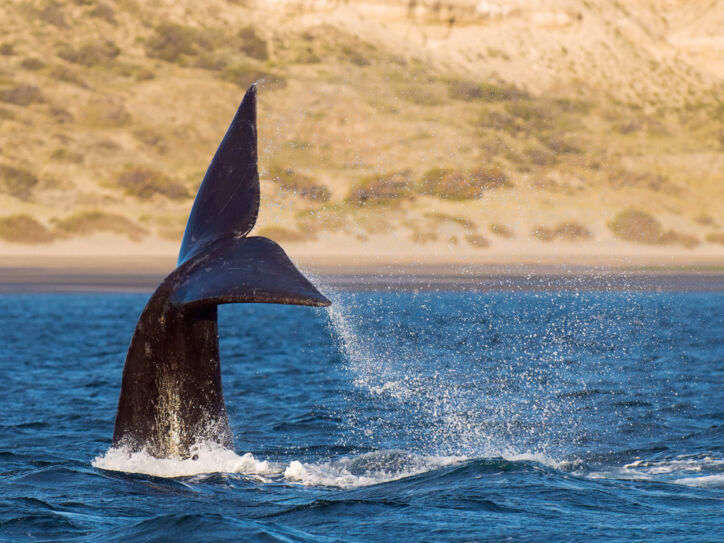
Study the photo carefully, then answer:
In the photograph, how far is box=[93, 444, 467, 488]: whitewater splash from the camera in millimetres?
10984

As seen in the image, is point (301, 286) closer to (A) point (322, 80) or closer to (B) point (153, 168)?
(B) point (153, 168)

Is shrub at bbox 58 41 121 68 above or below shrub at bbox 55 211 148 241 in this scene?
above

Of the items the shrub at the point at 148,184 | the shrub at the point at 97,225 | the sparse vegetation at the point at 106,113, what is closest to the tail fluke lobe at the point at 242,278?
the shrub at the point at 97,225

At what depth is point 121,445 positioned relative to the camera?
10938mm

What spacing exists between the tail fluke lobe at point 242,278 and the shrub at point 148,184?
232 feet

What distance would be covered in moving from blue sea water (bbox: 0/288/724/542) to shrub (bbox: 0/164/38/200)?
46.9 metres

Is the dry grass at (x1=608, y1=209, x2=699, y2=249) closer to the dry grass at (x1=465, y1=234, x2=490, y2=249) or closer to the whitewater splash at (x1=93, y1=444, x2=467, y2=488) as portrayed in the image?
the dry grass at (x1=465, y1=234, x2=490, y2=249)

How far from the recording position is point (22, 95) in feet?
292

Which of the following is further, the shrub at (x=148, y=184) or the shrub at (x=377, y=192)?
the shrub at (x=377, y=192)

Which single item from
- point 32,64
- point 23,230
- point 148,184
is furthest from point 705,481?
point 32,64

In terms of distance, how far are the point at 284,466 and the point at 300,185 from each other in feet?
250

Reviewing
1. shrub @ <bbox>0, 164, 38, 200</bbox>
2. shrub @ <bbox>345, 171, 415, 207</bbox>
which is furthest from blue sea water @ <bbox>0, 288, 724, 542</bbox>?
shrub @ <bbox>345, 171, 415, 207</bbox>

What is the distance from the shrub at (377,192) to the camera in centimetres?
8525

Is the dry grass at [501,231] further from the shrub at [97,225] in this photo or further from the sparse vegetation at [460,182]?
the shrub at [97,225]
